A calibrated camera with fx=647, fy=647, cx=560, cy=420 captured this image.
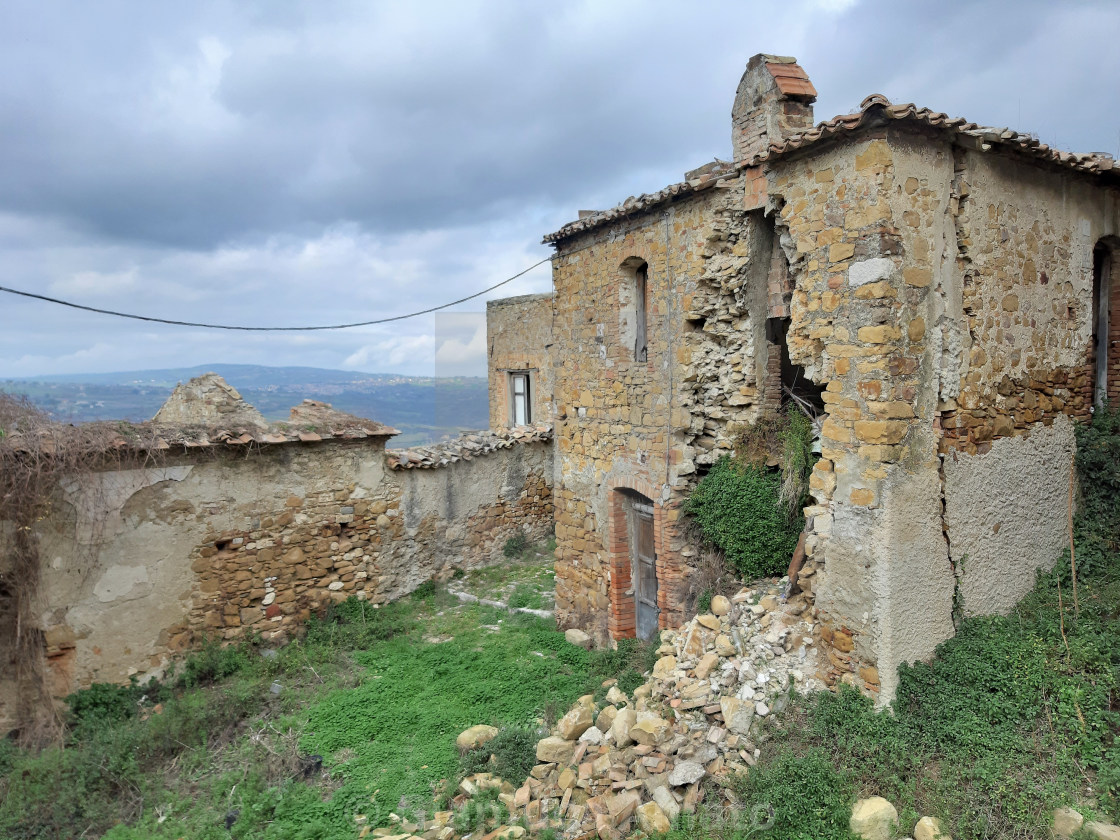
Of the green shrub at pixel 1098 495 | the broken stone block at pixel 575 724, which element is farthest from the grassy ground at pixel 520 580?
the green shrub at pixel 1098 495

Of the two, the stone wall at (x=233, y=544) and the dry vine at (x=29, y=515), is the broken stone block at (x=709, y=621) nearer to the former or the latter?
the stone wall at (x=233, y=544)

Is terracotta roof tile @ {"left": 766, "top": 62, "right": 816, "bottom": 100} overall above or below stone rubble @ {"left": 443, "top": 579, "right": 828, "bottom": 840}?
above

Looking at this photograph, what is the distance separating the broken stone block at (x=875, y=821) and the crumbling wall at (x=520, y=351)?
11.9 metres

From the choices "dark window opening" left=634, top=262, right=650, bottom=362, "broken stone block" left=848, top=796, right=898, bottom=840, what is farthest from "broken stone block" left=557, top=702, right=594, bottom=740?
"dark window opening" left=634, top=262, right=650, bottom=362

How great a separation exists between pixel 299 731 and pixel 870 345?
694cm

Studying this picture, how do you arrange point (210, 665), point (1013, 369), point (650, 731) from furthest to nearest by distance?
point (210, 665) < point (1013, 369) < point (650, 731)

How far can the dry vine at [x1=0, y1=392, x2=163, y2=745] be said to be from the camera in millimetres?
7273

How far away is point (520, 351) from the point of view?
17.7 meters

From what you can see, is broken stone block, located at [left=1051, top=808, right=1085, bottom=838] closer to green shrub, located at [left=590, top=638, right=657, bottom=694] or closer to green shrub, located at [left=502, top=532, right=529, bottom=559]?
green shrub, located at [left=590, top=638, right=657, bottom=694]

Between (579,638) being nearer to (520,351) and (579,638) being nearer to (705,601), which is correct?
(705,601)

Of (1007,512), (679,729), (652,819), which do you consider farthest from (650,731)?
(1007,512)

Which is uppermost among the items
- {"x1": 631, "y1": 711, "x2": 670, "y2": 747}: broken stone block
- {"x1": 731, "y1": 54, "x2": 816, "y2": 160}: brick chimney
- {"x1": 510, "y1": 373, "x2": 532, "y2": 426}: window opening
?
{"x1": 731, "y1": 54, "x2": 816, "y2": 160}: brick chimney

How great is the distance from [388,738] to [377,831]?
1395mm

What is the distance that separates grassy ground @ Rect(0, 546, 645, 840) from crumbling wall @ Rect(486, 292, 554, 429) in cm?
790
